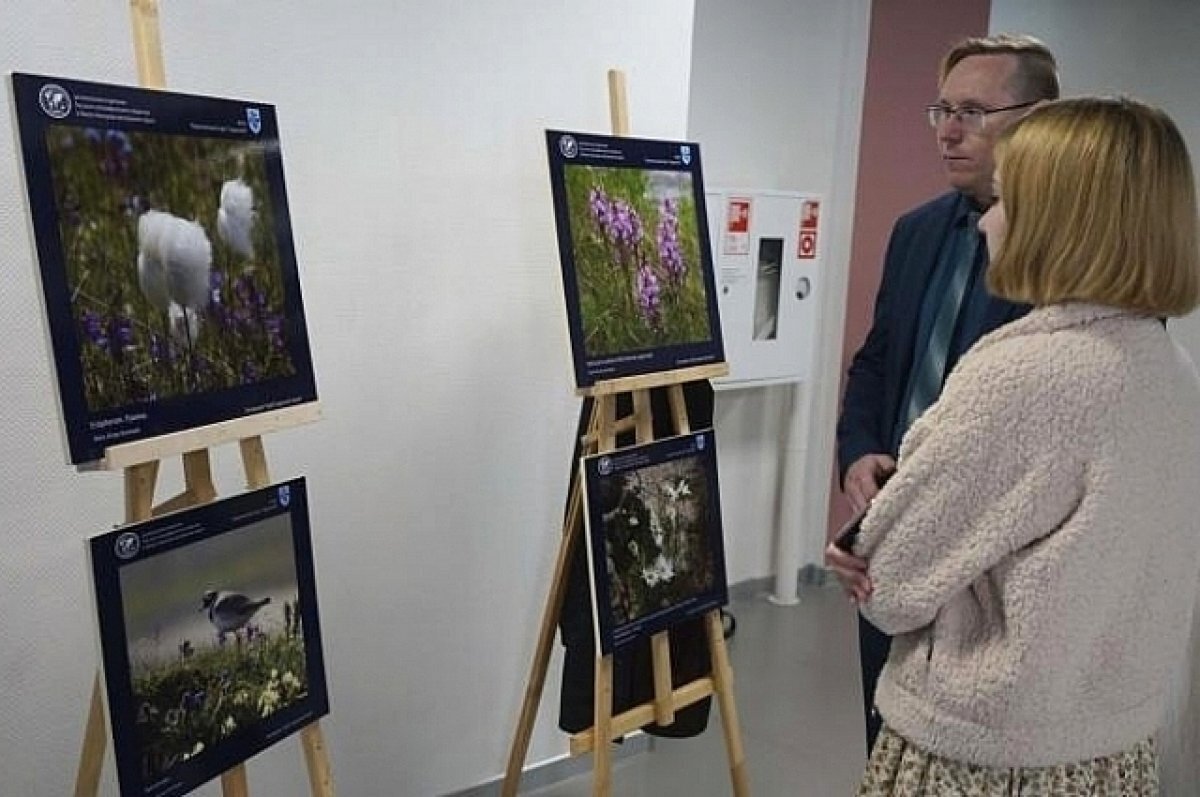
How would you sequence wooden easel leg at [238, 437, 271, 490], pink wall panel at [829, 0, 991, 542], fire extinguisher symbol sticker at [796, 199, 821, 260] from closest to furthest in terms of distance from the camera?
wooden easel leg at [238, 437, 271, 490], fire extinguisher symbol sticker at [796, 199, 821, 260], pink wall panel at [829, 0, 991, 542]

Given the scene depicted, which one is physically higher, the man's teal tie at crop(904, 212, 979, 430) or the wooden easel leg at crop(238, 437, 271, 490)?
the man's teal tie at crop(904, 212, 979, 430)

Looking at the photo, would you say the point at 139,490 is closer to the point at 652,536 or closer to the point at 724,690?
the point at 652,536

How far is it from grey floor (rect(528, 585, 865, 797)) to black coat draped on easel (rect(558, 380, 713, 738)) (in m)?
0.50

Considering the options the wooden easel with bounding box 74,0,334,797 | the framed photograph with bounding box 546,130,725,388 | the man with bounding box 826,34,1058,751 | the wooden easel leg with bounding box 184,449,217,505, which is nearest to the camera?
the wooden easel with bounding box 74,0,334,797

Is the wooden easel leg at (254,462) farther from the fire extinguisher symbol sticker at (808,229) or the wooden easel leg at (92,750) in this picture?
the fire extinguisher symbol sticker at (808,229)

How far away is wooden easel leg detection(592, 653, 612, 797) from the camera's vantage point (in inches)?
85.5

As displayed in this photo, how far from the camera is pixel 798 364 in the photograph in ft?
13.5

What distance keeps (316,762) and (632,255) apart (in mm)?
1114

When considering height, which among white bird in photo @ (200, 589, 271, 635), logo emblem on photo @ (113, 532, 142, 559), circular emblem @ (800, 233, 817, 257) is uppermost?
circular emblem @ (800, 233, 817, 257)

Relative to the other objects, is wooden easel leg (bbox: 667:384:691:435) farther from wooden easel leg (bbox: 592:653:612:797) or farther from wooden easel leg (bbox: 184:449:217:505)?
wooden easel leg (bbox: 184:449:217:505)

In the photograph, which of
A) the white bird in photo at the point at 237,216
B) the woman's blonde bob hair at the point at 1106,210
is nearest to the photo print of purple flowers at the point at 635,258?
the white bird in photo at the point at 237,216

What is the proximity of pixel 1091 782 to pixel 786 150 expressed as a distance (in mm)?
3026

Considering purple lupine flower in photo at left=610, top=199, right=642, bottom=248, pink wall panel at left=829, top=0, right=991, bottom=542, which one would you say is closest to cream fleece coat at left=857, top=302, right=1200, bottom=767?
purple lupine flower in photo at left=610, top=199, right=642, bottom=248

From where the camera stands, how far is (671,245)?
93.5 inches
